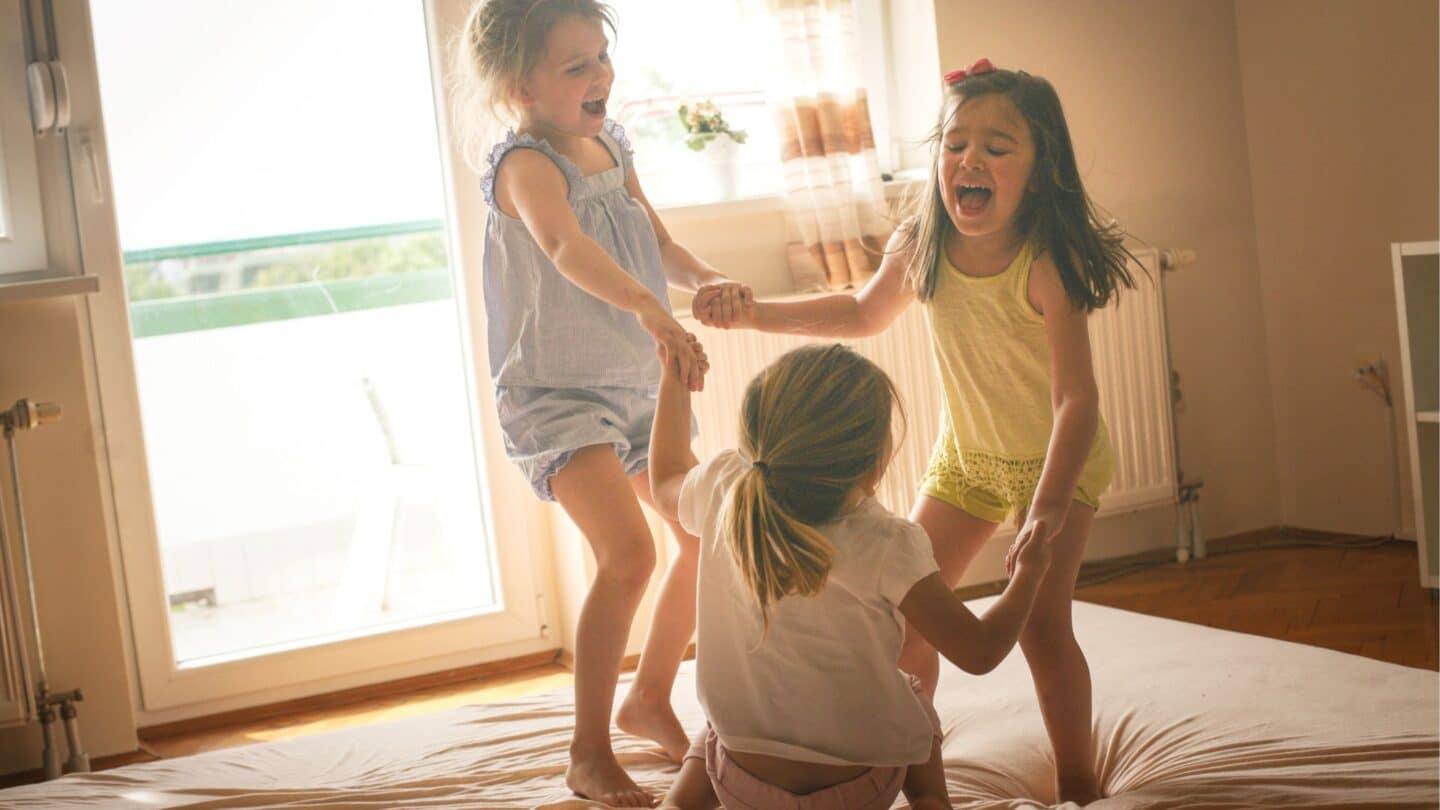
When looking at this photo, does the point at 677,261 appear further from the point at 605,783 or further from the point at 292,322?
the point at 292,322

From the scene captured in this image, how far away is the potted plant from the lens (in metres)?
3.37

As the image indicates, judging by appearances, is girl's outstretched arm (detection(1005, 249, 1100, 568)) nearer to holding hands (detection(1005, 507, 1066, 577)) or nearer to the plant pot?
holding hands (detection(1005, 507, 1066, 577))

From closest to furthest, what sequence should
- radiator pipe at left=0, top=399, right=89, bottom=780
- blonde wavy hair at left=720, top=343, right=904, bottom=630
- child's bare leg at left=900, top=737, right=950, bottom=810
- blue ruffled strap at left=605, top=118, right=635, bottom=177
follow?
blonde wavy hair at left=720, top=343, right=904, bottom=630 → child's bare leg at left=900, top=737, right=950, bottom=810 → blue ruffled strap at left=605, top=118, right=635, bottom=177 → radiator pipe at left=0, top=399, right=89, bottom=780

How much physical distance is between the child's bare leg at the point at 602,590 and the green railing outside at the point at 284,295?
138 cm

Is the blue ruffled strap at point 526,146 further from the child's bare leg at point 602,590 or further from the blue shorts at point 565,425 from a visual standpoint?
the child's bare leg at point 602,590

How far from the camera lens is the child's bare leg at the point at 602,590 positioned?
1971 mm

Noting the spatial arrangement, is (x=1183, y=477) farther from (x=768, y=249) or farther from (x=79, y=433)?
(x=79, y=433)

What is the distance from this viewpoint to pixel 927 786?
1615 mm

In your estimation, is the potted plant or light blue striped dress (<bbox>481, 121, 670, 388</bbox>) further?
the potted plant

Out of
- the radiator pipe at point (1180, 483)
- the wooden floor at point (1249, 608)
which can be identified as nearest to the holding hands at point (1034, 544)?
the wooden floor at point (1249, 608)

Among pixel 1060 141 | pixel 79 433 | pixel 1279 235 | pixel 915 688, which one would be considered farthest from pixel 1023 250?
pixel 1279 235

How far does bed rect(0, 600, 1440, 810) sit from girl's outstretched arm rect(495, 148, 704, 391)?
641 millimetres

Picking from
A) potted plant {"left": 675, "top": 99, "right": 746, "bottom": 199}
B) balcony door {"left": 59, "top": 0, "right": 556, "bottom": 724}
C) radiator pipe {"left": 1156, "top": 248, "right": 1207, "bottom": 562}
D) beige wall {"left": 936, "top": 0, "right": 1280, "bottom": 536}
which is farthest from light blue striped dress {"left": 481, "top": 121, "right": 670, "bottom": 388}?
radiator pipe {"left": 1156, "top": 248, "right": 1207, "bottom": 562}

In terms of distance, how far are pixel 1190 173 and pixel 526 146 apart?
2361 mm
